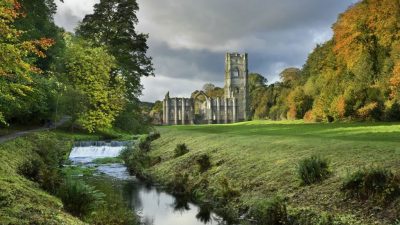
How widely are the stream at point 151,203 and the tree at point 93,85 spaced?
35.7ft

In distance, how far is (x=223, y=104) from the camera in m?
139

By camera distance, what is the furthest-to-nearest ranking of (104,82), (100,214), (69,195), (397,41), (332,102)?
(332,102), (104,82), (397,41), (69,195), (100,214)

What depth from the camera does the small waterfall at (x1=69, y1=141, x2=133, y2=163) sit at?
129ft

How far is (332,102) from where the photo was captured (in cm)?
5069

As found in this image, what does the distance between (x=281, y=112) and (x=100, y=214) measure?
2966 inches

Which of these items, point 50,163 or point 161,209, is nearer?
point 161,209

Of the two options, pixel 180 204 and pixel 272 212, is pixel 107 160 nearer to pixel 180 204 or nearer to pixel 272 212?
pixel 180 204

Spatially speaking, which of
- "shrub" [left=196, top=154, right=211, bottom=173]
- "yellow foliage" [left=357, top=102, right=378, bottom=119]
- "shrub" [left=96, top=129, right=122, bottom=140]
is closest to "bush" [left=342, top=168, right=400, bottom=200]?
"shrub" [left=196, top=154, right=211, bottom=173]

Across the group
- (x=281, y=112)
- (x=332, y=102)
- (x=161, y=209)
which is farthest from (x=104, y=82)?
→ (x=281, y=112)

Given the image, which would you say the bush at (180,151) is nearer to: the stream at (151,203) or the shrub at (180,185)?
the stream at (151,203)

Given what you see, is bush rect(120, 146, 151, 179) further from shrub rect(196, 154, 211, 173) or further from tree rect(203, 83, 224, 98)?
tree rect(203, 83, 224, 98)

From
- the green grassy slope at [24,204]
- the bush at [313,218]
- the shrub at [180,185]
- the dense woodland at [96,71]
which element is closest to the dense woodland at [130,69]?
the dense woodland at [96,71]

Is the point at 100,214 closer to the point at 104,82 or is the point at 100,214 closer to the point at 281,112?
the point at 104,82

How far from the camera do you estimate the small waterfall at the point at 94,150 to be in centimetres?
3947
